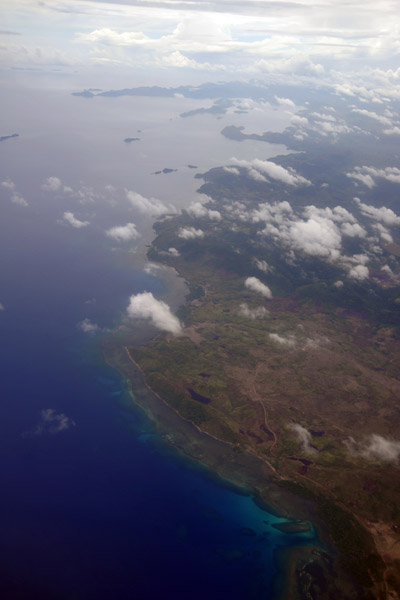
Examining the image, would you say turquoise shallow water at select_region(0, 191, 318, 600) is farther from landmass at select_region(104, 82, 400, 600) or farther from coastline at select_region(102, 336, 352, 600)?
landmass at select_region(104, 82, 400, 600)

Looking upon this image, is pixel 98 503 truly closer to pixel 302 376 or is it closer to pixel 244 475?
pixel 244 475

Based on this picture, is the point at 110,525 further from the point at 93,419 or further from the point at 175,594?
the point at 93,419

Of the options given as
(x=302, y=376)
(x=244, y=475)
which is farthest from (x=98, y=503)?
(x=302, y=376)

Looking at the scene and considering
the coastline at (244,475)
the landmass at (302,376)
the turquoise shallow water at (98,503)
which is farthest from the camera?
the landmass at (302,376)

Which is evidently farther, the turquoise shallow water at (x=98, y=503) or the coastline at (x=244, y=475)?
the coastline at (x=244, y=475)

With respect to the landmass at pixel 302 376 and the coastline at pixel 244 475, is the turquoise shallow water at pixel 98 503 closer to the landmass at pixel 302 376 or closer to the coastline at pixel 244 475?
the coastline at pixel 244 475

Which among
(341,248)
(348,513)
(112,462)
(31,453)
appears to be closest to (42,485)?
(31,453)

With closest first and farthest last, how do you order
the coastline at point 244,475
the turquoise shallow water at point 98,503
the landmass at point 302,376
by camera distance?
the turquoise shallow water at point 98,503
the coastline at point 244,475
the landmass at point 302,376

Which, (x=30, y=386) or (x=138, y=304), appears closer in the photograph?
Answer: (x=30, y=386)

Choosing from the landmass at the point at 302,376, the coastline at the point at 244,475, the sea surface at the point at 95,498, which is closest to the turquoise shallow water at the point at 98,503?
the sea surface at the point at 95,498
